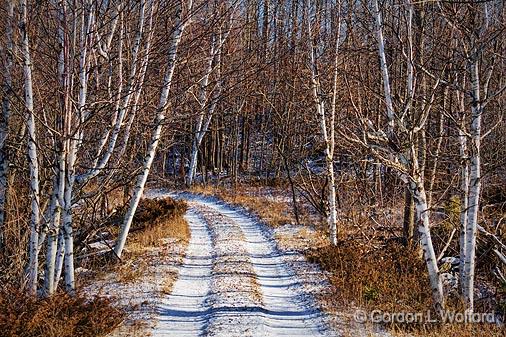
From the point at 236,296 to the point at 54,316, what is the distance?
2.96 metres

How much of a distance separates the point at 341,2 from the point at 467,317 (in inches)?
302

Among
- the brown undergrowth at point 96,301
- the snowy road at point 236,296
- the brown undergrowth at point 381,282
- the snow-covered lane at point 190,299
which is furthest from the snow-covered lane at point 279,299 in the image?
the brown undergrowth at point 96,301

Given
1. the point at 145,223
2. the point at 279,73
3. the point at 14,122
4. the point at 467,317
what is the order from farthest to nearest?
the point at 279,73 → the point at 145,223 → the point at 14,122 → the point at 467,317

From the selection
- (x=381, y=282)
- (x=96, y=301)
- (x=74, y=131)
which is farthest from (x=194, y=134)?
A: (x=381, y=282)

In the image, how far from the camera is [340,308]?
23.7ft

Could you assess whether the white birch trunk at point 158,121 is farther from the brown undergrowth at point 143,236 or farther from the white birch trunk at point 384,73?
the white birch trunk at point 384,73

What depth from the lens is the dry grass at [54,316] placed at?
529cm

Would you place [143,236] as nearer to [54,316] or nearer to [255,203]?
[54,316]

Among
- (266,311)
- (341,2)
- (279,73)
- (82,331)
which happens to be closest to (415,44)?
(341,2)

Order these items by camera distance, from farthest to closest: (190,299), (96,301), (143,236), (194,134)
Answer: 1. (143,236)
2. (194,134)
3. (190,299)
4. (96,301)

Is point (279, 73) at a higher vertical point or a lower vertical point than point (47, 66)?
higher

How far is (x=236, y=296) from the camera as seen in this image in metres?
7.67

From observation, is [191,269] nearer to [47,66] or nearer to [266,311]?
[266,311]

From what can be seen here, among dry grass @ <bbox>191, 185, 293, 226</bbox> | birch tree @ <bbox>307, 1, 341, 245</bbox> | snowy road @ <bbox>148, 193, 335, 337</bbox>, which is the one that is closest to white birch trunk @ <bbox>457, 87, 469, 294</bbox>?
snowy road @ <bbox>148, 193, 335, 337</bbox>
